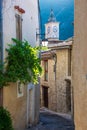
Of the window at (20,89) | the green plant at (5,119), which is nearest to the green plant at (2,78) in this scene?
the green plant at (5,119)

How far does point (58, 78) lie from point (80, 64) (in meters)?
21.1

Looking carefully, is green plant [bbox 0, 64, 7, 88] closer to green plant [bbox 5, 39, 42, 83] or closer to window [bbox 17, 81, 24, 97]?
green plant [bbox 5, 39, 42, 83]

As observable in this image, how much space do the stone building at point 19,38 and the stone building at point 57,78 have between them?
20.1ft

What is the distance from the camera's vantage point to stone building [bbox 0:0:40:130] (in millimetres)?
12555

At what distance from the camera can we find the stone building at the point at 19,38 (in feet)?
41.2

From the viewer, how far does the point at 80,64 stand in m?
6.02

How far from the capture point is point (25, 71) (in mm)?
12930

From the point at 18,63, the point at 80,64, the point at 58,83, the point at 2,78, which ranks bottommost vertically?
the point at 58,83

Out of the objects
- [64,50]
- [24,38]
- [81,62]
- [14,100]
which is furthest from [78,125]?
[64,50]

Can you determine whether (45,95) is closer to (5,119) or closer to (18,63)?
(18,63)

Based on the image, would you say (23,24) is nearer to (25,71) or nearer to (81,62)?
(25,71)

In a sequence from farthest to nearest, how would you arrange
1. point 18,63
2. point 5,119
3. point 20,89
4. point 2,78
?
point 20,89 → point 18,63 → point 2,78 → point 5,119

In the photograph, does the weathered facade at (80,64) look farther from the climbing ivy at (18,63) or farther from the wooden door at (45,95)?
the wooden door at (45,95)

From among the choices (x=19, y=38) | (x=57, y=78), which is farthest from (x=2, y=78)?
(x=57, y=78)
